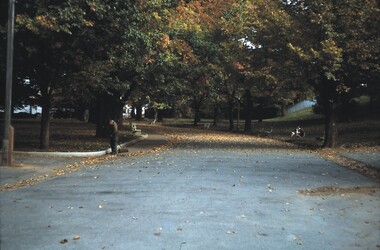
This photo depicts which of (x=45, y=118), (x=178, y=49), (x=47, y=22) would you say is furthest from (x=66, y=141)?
(x=178, y=49)

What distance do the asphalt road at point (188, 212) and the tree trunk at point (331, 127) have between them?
38.4 feet

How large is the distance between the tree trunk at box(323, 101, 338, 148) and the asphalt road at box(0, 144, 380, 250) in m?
11.7

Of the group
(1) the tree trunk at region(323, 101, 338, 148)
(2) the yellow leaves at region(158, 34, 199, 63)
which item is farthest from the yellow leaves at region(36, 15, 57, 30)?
(1) the tree trunk at region(323, 101, 338, 148)

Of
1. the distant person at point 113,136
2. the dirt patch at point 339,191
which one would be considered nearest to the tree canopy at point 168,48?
the distant person at point 113,136

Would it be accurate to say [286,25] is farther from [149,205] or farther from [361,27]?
[149,205]

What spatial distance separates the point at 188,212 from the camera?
786 centimetres

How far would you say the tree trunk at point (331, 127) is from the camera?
24672 mm

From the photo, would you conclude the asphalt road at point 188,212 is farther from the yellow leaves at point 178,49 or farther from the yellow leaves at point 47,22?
the yellow leaves at point 178,49

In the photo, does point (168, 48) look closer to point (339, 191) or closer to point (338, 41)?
point (338, 41)

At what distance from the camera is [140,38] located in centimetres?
1998

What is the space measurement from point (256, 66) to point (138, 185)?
1920 centimetres

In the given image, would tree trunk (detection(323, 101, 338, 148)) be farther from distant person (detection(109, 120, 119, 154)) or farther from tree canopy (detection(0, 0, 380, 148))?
distant person (detection(109, 120, 119, 154))

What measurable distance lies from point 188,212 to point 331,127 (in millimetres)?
18885

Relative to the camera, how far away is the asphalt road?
612 cm
